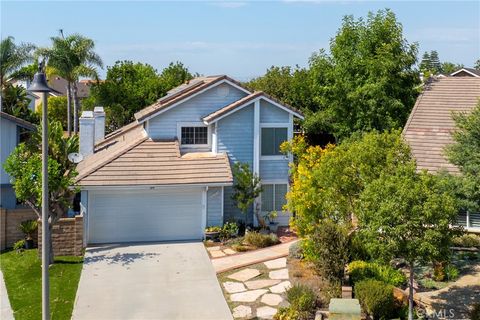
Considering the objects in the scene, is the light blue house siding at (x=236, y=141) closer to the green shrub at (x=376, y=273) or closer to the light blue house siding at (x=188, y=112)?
the light blue house siding at (x=188, y=112)

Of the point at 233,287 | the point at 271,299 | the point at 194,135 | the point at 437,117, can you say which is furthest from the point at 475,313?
the point at 194,135

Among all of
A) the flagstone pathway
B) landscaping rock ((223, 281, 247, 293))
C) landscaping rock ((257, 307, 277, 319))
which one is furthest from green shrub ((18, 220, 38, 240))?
landscaping rock ((257, 307, 277, 319))

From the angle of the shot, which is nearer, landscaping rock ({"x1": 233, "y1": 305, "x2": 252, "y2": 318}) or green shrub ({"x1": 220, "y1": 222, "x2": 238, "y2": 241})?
landscaping rock ({"x1": 233, "y1": 305, "x2": 252, "y2": 318})

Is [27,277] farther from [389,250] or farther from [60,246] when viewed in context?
[389,250]

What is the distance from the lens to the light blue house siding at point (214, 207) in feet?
76.1

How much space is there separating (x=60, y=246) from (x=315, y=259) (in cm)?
972

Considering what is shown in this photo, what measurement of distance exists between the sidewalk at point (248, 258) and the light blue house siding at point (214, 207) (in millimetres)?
2743

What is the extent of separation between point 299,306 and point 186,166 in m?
9.88

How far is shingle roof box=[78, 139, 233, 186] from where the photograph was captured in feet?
72.1

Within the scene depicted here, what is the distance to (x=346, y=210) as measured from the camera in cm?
1703

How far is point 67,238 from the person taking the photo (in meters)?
20.7

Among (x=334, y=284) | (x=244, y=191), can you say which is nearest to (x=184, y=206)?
(x=244, y=191)

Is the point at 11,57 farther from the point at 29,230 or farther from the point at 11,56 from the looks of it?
the point at 29,230

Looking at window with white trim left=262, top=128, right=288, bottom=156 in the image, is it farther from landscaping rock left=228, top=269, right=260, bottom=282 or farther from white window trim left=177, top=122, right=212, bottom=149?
landscaping rock left=228, top=269, right=260, bottom=282
